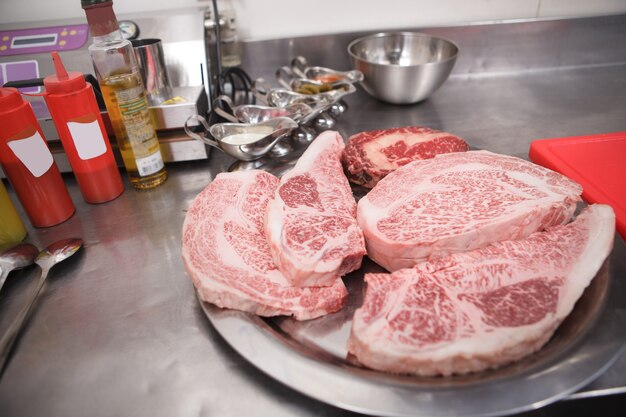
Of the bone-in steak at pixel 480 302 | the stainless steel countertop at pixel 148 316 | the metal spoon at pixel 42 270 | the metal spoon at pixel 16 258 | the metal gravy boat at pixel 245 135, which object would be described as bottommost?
the stainless steel countertop at pixel 148 316

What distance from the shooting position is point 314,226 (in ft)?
3.35

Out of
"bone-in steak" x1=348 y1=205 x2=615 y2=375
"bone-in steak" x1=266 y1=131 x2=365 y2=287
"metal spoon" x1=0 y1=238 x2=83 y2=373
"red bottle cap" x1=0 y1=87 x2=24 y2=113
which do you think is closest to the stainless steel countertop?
"metal spoon" x1=0 y1=238 x2=83 y2=373

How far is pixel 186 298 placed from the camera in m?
1.00

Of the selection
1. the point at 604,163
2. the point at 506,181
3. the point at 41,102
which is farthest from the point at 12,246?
the point at 604,163

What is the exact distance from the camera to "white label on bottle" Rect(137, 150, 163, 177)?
133cm

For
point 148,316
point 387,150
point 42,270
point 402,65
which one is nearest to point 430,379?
point 148,316

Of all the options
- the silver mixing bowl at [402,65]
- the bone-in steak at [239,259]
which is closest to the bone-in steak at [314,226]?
the bone-in steak at [239,259]

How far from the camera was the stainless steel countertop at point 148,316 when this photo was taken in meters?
0.78

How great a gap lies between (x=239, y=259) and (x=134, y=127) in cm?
59

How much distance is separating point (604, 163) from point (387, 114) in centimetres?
87

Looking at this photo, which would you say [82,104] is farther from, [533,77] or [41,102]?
[533,77]

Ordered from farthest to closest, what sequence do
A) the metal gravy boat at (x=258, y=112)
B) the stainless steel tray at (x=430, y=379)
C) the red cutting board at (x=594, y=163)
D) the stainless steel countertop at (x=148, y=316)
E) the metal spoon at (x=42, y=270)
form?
1. the metal gravy boat at (x=258, y=112)
2. the red cutting board at (x=594, y=163)
3. the metal spoon at (x=42, y=270)
4. the stainless steel countertop at (x=148, y=316)
5. the stainless steel tray at (x=430, y=379)

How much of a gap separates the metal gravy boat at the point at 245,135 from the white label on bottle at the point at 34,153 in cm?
41

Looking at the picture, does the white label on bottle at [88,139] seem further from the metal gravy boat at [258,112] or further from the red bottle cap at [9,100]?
the metal gravy boat at [258,112]
